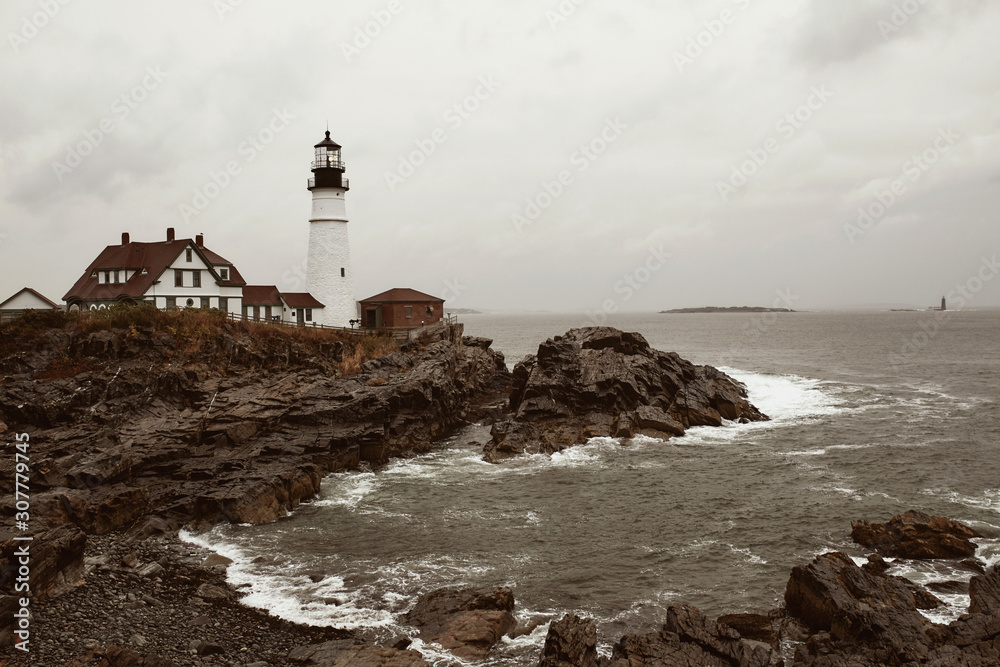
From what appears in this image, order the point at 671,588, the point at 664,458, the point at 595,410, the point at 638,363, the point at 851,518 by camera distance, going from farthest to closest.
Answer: the point at 638,363 → the point at 595,410 → the point at 664,458 → the point at 851,518 → the point at 671,588

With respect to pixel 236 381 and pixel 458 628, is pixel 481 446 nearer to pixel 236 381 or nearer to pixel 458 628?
pixel 236 381

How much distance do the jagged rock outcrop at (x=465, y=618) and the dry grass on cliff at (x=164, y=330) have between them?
25618 mm

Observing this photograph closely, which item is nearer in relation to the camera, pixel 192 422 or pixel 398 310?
pixel 192 422

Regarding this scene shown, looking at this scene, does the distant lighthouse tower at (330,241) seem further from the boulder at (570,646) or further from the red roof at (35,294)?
the boulder at (570,646)

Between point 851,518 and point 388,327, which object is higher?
point 388,327

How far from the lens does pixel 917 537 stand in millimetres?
19891

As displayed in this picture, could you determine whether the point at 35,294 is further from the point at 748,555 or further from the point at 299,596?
the point at 748,555

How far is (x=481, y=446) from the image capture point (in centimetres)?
3559

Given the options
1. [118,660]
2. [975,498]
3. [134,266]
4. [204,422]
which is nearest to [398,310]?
[134,266]

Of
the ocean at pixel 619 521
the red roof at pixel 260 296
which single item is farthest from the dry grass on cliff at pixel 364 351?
the red roof at pixel 260 296

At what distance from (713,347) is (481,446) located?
78289 mm

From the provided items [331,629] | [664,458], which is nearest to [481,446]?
[664,458]

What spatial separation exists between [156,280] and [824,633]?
43097 millimetres

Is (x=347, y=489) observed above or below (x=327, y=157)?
below
